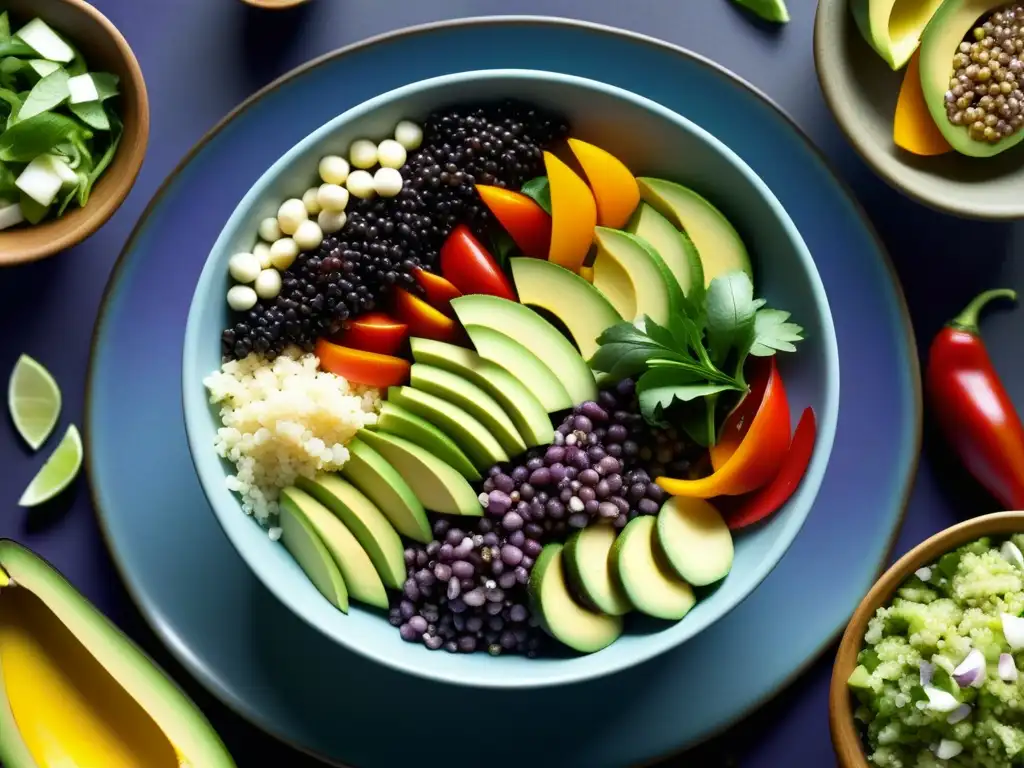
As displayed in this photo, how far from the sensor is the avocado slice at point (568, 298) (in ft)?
5.53

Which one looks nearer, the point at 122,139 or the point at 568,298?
the point at 568,298

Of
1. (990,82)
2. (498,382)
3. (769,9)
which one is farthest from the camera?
(769,9)

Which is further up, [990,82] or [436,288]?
[990,82]

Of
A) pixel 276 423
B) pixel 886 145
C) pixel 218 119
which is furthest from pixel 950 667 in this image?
pixel 218 119

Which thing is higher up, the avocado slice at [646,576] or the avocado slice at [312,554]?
the avocado slice at [646,576]

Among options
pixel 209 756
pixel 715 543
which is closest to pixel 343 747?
pixel 209 756

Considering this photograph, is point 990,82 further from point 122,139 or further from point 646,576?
point 122,139

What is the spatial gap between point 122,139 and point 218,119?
19 cm

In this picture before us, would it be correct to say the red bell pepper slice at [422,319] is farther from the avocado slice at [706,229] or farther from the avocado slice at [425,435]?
the avocado slice at [706,229]

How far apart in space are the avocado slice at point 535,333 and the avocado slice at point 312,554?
1.34 feet

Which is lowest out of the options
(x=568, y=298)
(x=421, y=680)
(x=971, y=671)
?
(x=421, y=680)

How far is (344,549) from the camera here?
1621 mm

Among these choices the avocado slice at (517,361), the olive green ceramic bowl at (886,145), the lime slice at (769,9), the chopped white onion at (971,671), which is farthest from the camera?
the lime slice at (769,9)

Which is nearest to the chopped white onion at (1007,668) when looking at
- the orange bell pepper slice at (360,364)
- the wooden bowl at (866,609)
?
the wooden bowl at (866,609)
